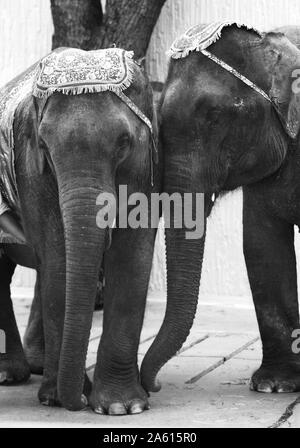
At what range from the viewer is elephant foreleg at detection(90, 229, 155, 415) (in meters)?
5.71

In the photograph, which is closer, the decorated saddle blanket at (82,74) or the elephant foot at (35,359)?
the decorated saddle blanket at (82,74)

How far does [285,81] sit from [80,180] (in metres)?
1.16

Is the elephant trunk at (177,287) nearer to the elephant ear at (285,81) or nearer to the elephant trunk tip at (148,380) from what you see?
the elephant trunk tip at (148,380)

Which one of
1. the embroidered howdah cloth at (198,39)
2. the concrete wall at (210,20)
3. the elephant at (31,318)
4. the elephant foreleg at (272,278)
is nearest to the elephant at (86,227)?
the embroidered howdah cloth at (198,39)

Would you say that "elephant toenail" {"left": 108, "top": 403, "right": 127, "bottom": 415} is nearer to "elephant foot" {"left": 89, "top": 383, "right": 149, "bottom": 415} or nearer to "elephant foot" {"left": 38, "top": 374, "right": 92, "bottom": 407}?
"elephant foot" {"left": 89, "top": 383, "right": 149, "bottom": 415}

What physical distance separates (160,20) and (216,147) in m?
3.36

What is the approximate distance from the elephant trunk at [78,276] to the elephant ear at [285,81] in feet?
3.48

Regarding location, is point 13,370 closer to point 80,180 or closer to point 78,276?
→ point 78,276

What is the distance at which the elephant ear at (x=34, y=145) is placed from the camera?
5535 mm

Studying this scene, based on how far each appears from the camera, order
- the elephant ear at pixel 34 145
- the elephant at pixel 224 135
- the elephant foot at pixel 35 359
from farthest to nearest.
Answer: the elephant foot at pixel 35 359 → the elephant at pixel 224 135 → the elephant ear at pixel 34 145

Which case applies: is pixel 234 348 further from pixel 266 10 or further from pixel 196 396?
pixel 266 10

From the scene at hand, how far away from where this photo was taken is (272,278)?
6.41m

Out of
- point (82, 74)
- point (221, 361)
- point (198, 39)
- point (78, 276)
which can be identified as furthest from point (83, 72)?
point (221, 361)

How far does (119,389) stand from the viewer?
18.8ft
